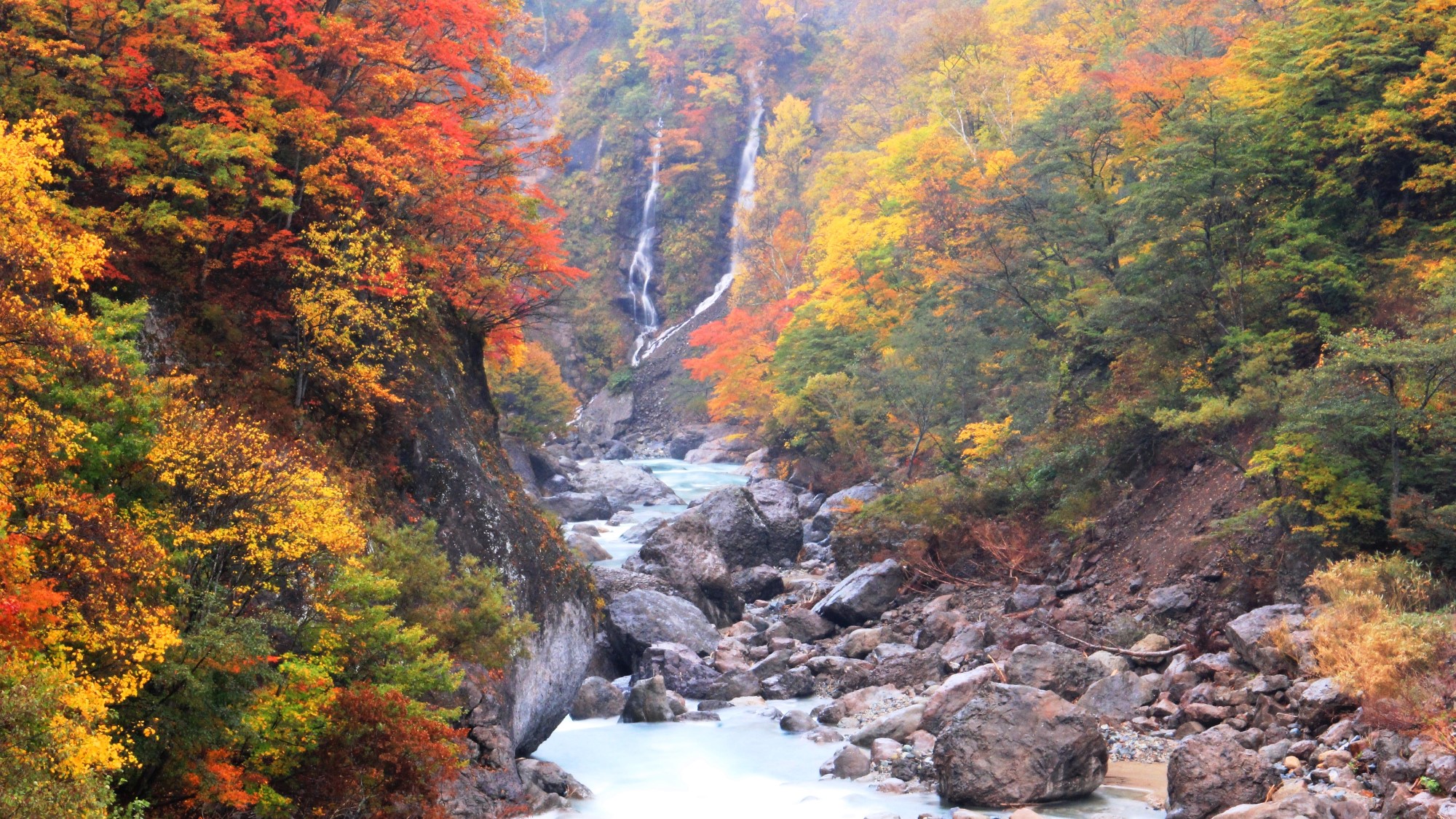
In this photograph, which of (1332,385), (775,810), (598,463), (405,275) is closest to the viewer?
(775,810)

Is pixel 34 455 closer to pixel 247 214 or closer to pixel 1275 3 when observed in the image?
pixel 247 214

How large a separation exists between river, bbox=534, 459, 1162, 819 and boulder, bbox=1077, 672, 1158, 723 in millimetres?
2652

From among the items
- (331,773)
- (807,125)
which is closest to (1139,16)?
(807,125)

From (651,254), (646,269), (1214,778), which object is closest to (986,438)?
(1214,778)

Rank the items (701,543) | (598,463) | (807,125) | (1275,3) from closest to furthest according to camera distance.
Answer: (701,543)
(1275,3)
(598,463)
(807,125)

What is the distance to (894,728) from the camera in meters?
16.7

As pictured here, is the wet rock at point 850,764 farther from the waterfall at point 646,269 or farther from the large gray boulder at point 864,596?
the waterfall at point 646,269

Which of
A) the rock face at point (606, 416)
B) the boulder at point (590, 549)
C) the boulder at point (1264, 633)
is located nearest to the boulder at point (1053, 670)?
the boulder at point (1264, 633)

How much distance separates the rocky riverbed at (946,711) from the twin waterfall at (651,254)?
48334mm

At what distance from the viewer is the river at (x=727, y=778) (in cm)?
1416

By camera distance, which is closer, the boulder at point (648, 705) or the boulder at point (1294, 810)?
→ the boulder at point (1294, 810)

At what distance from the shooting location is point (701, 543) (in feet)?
88.7

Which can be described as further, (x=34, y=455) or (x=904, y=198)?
(x=904, y=198)

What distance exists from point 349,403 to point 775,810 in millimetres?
9020
